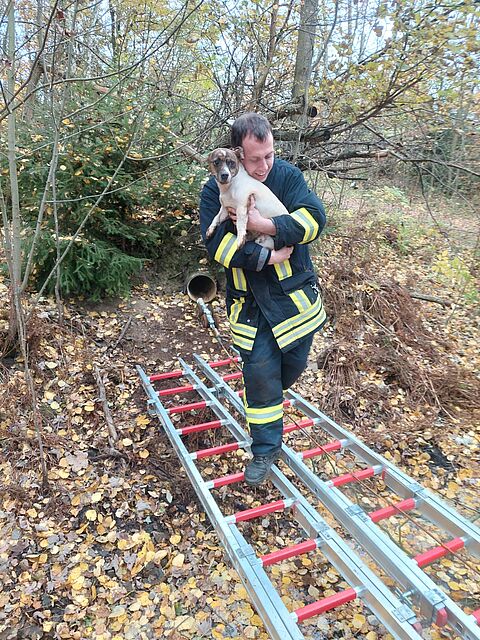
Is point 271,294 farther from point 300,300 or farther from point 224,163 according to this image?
point 224,163

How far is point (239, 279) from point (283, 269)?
281 millimetres

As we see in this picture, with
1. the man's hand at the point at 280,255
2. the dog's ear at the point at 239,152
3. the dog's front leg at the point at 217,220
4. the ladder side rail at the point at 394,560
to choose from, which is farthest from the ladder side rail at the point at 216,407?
the dog's ear at the point at 239,152

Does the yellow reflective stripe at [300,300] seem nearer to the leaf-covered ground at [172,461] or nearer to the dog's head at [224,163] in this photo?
the dog's head at [224,163]

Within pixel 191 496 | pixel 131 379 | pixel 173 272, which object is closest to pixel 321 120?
pixel 173 272

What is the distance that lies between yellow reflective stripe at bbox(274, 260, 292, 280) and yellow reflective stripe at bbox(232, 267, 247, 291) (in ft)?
0.71

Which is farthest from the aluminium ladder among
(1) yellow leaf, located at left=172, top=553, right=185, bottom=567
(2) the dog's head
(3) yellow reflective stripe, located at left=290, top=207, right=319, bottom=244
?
(2) the dog's head

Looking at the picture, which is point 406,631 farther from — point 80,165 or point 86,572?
point 80,165

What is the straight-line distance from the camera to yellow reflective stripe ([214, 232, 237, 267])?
8.45 ft

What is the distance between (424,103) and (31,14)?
6.88 m

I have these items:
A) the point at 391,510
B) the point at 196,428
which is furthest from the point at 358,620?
the point at 196,428

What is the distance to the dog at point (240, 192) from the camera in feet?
8.20

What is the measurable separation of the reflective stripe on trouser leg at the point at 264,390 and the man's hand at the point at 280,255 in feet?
1.31

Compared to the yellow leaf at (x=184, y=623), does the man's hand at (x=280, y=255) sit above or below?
above

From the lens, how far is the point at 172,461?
377 cm
